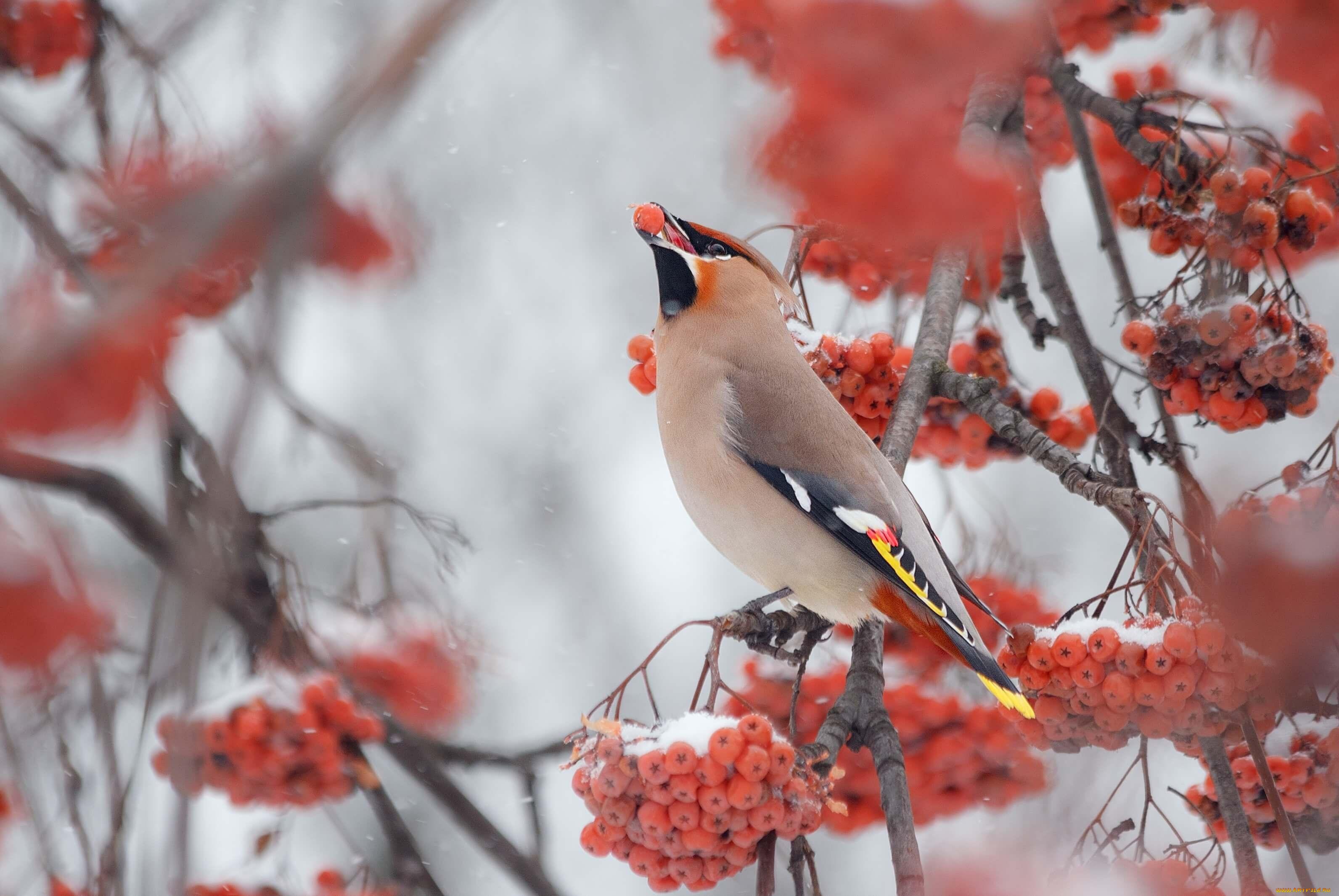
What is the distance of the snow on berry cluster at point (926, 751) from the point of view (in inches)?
91.7

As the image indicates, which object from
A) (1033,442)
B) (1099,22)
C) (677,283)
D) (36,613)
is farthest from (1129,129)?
(36,613)

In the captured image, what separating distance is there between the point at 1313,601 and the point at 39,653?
159cm

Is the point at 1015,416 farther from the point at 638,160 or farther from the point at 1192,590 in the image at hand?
the point at 638,160

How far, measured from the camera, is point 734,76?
364cm

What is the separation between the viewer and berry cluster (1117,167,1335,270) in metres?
2.09

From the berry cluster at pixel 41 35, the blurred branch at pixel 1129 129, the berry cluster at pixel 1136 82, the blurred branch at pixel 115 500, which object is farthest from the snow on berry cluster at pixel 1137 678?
the berry cluster at pixel 41 35

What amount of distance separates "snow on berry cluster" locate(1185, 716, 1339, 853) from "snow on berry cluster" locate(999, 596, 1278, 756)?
123 mm

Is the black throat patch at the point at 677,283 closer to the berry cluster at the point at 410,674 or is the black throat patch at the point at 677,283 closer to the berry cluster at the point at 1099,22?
the berry cluster at the point at 410,674

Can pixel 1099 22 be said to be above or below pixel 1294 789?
above

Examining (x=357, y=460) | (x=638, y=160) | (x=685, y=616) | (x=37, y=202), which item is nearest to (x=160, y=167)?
(x=37, y=202)

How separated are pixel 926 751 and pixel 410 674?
3.27 ft

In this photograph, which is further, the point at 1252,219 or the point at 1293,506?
the point at 1252,219

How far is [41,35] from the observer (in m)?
2.51

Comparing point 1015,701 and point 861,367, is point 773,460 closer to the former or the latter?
point 861,367
